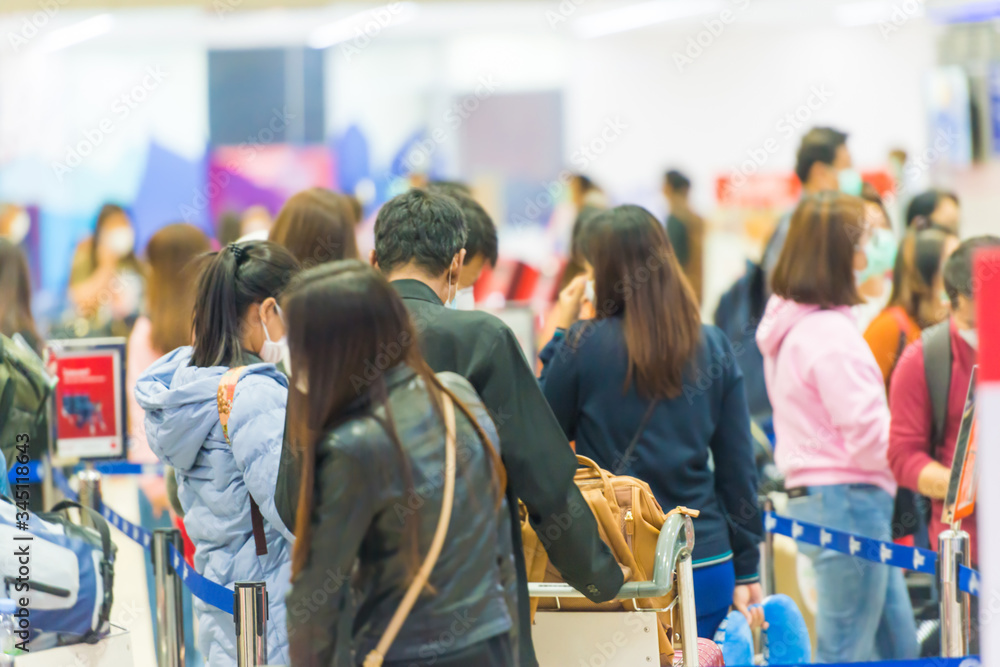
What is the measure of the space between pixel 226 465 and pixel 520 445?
79 centimetres

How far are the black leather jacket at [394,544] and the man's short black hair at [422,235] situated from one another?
1.67 ft

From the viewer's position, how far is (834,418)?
11.0 ft

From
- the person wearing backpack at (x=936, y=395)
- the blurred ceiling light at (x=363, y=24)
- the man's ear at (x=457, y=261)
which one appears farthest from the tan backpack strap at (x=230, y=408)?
the blurred ceiling light at (x=363, y=24)

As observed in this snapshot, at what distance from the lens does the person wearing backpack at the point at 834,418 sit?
3.35 meters

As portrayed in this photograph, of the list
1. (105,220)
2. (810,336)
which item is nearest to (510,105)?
(105,220)

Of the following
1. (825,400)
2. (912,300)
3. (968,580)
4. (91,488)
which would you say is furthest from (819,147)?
(91,488)

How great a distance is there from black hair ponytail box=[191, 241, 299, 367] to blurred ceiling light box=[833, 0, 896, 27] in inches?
366

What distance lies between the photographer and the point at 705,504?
2785mm

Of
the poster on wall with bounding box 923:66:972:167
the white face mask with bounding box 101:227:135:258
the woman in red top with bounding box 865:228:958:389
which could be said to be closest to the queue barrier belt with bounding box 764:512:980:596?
the woman in red top with bounding box 865:228:958:389

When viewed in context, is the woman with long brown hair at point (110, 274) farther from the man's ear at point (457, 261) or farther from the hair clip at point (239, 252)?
the man's ear at point (457, 261)

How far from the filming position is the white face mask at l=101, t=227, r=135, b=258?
6.29 meters

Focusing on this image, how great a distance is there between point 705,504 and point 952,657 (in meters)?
0.66

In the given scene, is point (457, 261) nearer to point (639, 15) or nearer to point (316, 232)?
point (316, 232)

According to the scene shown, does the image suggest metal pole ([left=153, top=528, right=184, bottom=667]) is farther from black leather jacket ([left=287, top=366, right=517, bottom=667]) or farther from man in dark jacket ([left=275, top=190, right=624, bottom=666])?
black leather jacket ([left=287, top=366, right=517, bottom=667])
